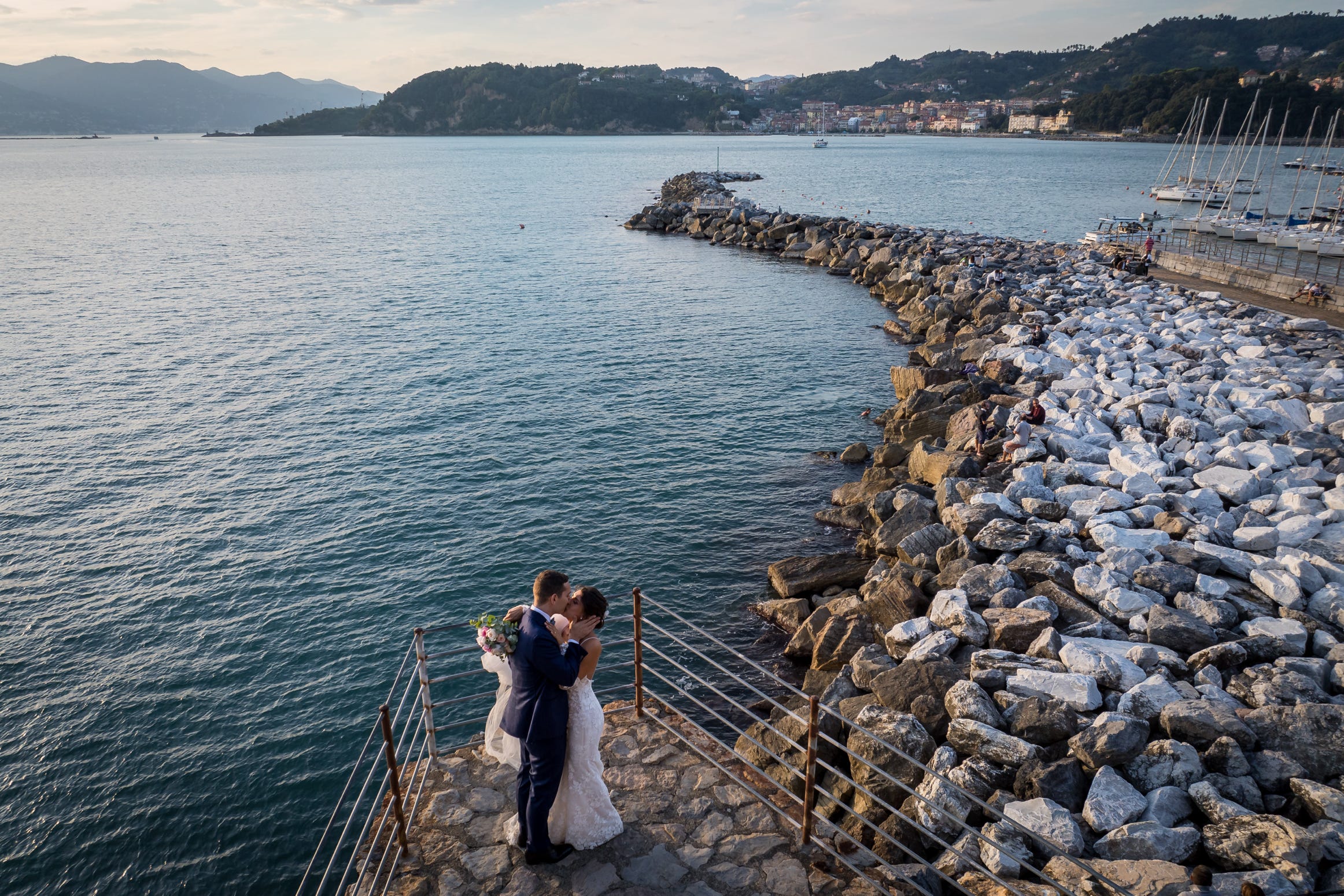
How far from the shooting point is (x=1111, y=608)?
1083 centimetres

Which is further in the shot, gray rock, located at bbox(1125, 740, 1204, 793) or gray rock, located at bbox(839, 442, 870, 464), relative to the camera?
gray rock, located at bbox(839, 442, 870, 464)

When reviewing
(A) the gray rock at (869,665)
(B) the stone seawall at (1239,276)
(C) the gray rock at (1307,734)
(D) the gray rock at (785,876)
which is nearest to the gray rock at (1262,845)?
(C) the gray rock at (1307,734)

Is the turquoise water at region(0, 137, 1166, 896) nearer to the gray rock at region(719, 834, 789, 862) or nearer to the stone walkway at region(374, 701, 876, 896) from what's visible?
the stone walkway at region(374, 701, 876, 896)

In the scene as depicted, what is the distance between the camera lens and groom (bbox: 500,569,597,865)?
5.47 metres

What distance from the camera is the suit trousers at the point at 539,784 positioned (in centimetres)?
573

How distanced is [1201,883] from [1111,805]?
1.14 meters

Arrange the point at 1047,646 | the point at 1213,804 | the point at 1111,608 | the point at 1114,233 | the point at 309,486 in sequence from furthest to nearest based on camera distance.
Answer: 1. the point at 1114,233
2. the point at 309,486
3. the point at 1111,608
4. the point at 1047,646
5. the point at 1213,804

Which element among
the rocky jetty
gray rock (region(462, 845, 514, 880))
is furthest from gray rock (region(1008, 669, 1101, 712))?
gray rock (region(462, 845, 514, 880))

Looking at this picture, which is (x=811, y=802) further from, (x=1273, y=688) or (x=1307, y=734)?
(x=1273, y=688)

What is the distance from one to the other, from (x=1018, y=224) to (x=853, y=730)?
64.5 m

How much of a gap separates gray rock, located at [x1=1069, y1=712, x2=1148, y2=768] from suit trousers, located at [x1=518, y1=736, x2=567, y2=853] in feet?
17.3

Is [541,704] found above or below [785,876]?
above

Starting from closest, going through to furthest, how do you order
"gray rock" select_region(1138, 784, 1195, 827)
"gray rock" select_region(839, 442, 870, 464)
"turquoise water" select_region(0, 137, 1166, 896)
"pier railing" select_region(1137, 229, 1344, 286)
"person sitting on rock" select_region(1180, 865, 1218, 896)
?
"person sitting on rock" select_region(1180, 865, 1218, 896) → "gray rock" select_region(1138, 784, 1195, 827) → "turquoise water" select_region(0, 137, 1166, 896) → "gray rock" select_region(839, 442, 870, 464) → "pier railing" select_region(1137, 229, 1344, 286)

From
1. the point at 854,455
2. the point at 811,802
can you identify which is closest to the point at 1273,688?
the point at 811,802
